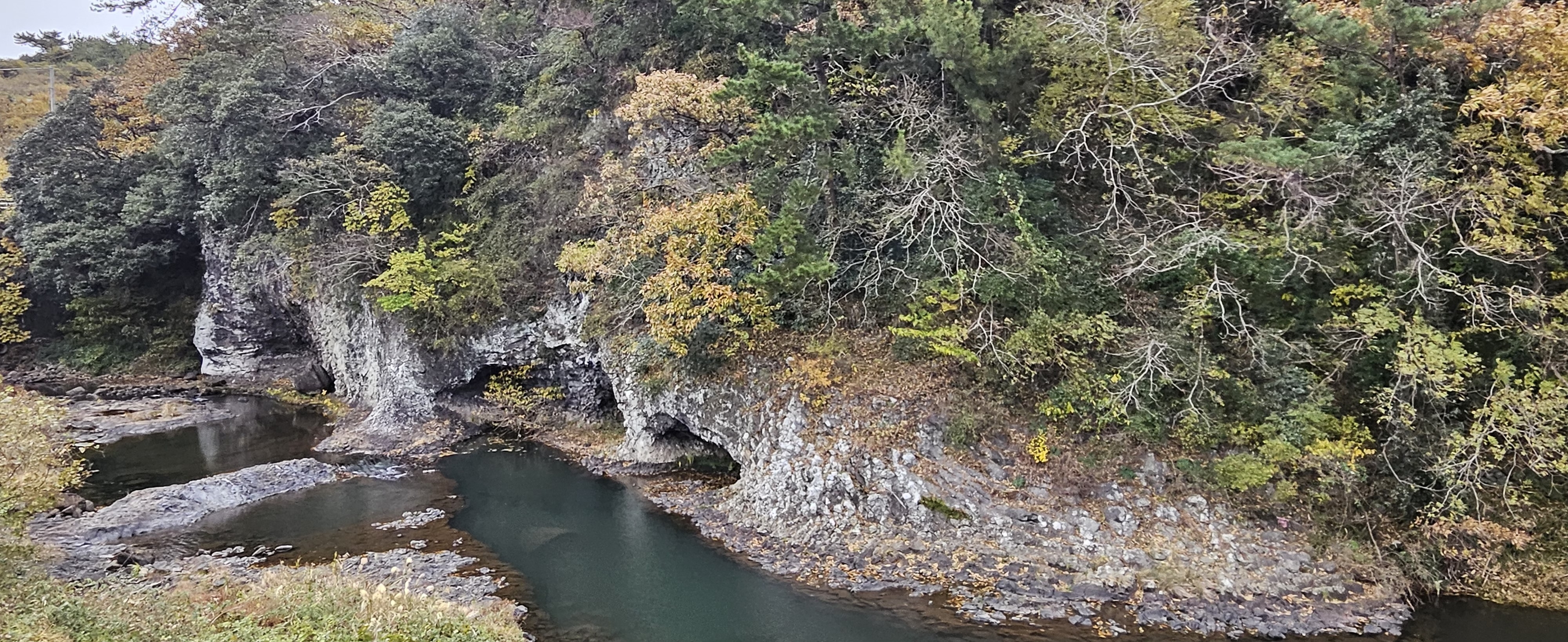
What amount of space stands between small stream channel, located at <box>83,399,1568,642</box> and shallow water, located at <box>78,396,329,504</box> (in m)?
0.07

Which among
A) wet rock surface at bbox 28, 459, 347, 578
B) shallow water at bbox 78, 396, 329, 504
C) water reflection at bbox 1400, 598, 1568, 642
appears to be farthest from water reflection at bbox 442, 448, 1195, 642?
shallow water at bbox 78, 396, 329, 504

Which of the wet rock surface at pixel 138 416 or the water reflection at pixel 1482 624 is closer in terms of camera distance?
the water reflection at pixel 1482 624

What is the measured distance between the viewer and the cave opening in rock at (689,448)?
1831cm

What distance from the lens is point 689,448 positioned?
1880 cm

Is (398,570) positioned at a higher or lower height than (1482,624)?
lower

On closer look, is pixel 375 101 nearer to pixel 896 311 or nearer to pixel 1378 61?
pixel 896 311

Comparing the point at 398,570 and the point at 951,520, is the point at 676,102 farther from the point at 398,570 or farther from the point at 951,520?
the point at 398,570

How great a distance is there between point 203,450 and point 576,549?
552 inches

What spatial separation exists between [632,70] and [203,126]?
1491 cm

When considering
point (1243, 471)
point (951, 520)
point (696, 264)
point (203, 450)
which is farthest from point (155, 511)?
point (1243, 471)

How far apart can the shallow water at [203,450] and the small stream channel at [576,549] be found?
7cm

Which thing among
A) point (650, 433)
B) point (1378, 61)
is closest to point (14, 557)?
point (650, 433)

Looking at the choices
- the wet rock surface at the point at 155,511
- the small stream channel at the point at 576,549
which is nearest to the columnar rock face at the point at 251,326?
the small stream channel at the point at 576,549

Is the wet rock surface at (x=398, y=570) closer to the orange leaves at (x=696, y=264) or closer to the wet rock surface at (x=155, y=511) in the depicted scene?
the wet rock surface at (x=155, y=511)
